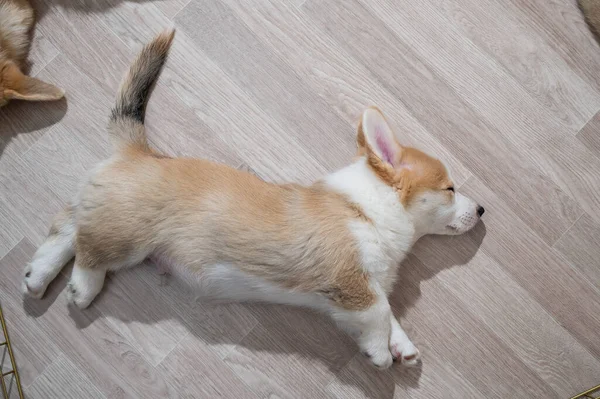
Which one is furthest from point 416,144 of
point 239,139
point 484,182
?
point 239,139

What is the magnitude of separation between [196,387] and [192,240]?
64 cm

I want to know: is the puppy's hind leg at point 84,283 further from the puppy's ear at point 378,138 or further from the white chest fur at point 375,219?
the puppy's ear at point 378,138

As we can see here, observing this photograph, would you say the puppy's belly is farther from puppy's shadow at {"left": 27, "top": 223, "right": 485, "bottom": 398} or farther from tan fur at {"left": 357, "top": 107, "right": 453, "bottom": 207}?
tan fur at {"left": 357, "top": 107, "right": 453, "bottom": 207}

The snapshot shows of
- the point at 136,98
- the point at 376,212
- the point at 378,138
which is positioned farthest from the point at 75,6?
the point at 376,212

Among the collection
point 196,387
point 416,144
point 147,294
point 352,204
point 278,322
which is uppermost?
point 416,144

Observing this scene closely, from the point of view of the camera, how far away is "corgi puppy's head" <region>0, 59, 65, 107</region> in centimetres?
215

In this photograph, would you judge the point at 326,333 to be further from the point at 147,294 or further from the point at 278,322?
the point at 147,294

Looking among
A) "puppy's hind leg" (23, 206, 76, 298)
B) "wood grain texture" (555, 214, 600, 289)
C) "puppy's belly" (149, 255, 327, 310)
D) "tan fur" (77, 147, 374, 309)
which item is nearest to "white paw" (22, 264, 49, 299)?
"puppy's hind leg" (23, 206, 76, 298)

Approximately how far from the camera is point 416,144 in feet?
7.65

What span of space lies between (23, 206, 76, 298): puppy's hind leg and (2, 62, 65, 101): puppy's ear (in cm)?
47

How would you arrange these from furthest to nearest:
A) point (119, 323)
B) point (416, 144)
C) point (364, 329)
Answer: point (416, 144) → point (119, 323) → point (364, 329)

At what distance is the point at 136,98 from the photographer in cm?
217

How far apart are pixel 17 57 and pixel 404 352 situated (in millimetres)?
1967

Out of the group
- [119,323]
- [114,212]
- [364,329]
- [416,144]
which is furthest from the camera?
[416,144]
